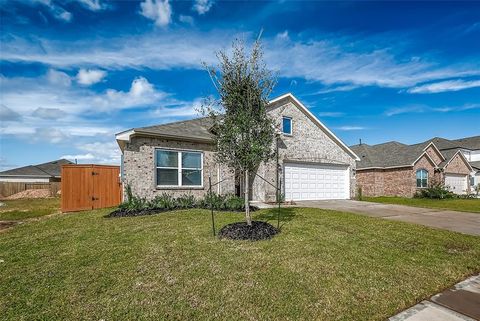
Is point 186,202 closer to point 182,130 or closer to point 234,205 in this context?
point 234,205

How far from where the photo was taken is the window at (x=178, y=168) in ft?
40.5

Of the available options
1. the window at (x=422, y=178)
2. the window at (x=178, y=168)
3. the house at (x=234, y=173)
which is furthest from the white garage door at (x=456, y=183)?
the window at (x=178, y=168)

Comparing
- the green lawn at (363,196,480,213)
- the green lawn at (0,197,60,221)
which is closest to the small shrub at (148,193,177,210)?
the green lawn at (0,197,60,221)

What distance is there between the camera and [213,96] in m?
7.23

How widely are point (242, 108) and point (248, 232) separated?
3187 millimetres

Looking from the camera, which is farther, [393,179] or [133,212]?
[393,179]

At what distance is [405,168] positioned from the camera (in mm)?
22172

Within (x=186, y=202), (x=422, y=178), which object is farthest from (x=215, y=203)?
(x=422, y=178)

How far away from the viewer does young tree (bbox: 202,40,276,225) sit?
6695mm

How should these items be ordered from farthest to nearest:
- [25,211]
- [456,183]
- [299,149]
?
[456,183] < [299,149] < [25,211]

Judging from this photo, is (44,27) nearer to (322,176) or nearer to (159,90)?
(159,90)

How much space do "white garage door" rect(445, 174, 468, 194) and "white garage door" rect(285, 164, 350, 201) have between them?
15.3 metres

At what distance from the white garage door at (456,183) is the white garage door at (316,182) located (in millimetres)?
15320

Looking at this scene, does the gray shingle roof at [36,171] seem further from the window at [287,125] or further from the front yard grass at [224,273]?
the front yard grass at [224,273]
